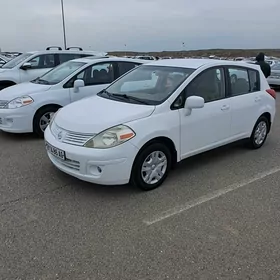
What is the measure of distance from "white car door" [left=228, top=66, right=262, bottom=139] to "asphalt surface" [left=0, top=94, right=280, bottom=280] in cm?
73

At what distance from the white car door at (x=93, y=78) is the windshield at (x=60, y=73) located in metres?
0.22

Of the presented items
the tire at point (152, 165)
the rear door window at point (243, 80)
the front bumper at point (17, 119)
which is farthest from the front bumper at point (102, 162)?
the front bumper at point (17, 119)

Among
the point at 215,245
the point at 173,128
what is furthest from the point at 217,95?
the point at 215,245

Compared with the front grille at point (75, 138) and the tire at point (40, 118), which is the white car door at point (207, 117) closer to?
the front grille at point (75, 138)

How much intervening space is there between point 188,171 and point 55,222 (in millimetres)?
2116

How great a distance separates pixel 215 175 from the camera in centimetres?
446

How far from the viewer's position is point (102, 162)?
3.57 metres

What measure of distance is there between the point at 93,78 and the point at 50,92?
1.10 meters

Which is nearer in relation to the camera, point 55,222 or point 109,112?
point 55,222

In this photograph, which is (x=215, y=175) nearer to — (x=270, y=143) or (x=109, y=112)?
(x=109, y=112)

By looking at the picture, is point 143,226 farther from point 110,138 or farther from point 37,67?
point 37,67

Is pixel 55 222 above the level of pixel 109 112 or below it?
below

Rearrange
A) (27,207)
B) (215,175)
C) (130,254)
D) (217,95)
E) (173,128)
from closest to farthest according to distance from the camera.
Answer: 1. (130,254)
2. (27,207)
3. (173,128)
4. (215,175)
5. (217,95)

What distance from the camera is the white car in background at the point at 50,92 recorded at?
6035 millimetres
